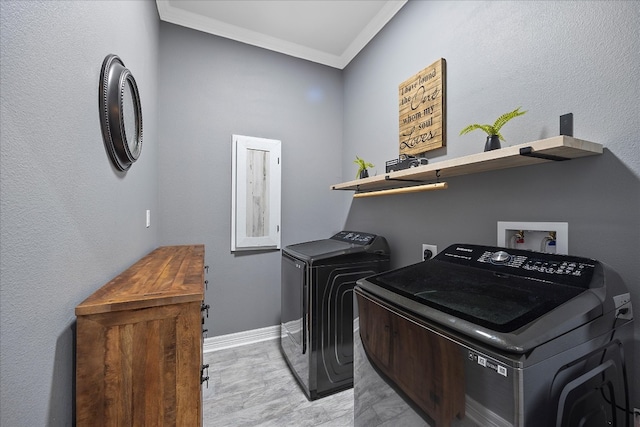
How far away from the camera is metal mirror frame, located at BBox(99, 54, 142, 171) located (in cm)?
108

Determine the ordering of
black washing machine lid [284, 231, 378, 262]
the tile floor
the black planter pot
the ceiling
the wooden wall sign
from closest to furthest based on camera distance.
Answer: the black planter pot → the tile floor → the wooden wall sign → black washing machine lid [284, 231, 378, 262] → the ceiling

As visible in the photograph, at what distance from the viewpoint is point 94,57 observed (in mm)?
1007

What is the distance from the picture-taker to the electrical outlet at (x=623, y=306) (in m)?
0.88

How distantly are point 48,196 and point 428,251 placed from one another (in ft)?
6.40

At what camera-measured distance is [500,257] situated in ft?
3.82

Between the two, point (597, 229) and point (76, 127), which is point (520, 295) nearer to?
point (597, 229)

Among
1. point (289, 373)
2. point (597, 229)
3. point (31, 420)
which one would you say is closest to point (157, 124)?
point (31, 420)

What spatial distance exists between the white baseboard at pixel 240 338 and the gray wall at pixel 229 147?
63mm

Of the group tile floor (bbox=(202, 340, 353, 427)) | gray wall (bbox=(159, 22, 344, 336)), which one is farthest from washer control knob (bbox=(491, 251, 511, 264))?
gray wall (bbox=(159, 22, 344, 336))

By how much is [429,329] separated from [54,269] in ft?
3.71

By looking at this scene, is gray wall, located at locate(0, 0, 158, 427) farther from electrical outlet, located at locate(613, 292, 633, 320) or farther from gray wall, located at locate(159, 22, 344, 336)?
electrical outlet, located at locate(613, 292, 633, 320)

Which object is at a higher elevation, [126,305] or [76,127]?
[76,127]

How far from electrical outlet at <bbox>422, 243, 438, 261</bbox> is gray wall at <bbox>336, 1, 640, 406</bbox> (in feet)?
0.12

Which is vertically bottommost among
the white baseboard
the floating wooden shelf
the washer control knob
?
the white baseboard
